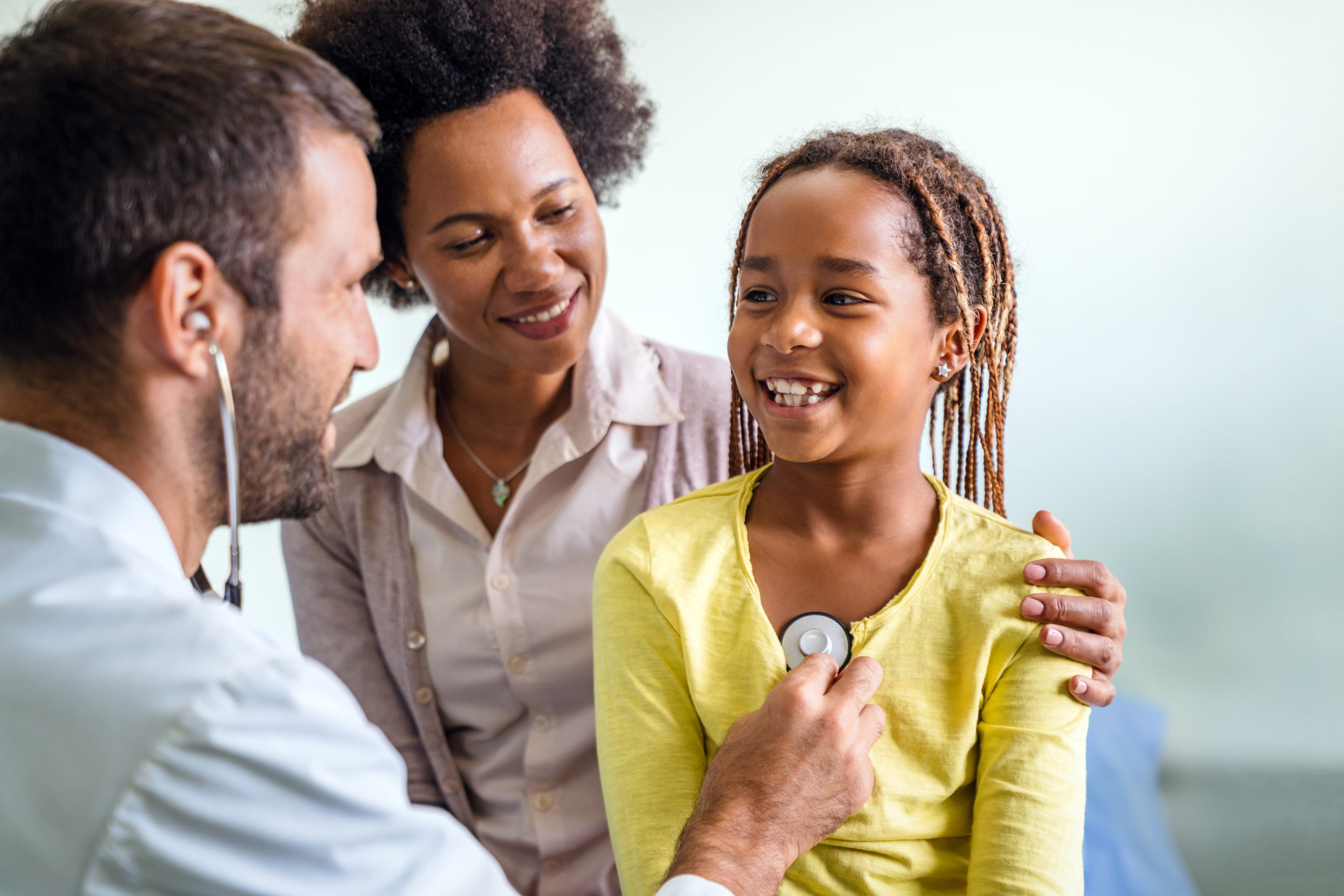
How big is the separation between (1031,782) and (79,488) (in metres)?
0.94

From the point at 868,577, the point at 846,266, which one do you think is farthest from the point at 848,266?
the point at 868,577

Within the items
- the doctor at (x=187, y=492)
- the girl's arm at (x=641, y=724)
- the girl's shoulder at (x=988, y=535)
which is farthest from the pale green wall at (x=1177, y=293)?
the doctor at (x=187, y=492)

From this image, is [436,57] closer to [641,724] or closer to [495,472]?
[495,472]

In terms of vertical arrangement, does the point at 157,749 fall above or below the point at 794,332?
below

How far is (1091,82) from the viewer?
1.97 metres

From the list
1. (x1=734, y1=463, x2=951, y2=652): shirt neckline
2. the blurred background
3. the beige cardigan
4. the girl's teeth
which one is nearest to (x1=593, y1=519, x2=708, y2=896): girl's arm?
(x1=734, y1=463, x2=951, y2=652): shirt neckline

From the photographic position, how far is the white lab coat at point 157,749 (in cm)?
76

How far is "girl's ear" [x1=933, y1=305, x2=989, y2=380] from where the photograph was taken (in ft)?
4.13

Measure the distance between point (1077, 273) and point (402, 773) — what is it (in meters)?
1.62

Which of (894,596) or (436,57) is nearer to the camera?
(894,596)

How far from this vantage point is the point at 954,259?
123cm

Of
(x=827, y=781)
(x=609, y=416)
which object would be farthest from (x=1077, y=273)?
(x=827, y=781)

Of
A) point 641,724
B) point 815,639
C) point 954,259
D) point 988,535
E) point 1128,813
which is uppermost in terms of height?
point 954,259

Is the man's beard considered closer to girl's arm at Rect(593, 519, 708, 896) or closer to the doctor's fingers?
girl's arm at Rect(593, 519, 708, 896)
